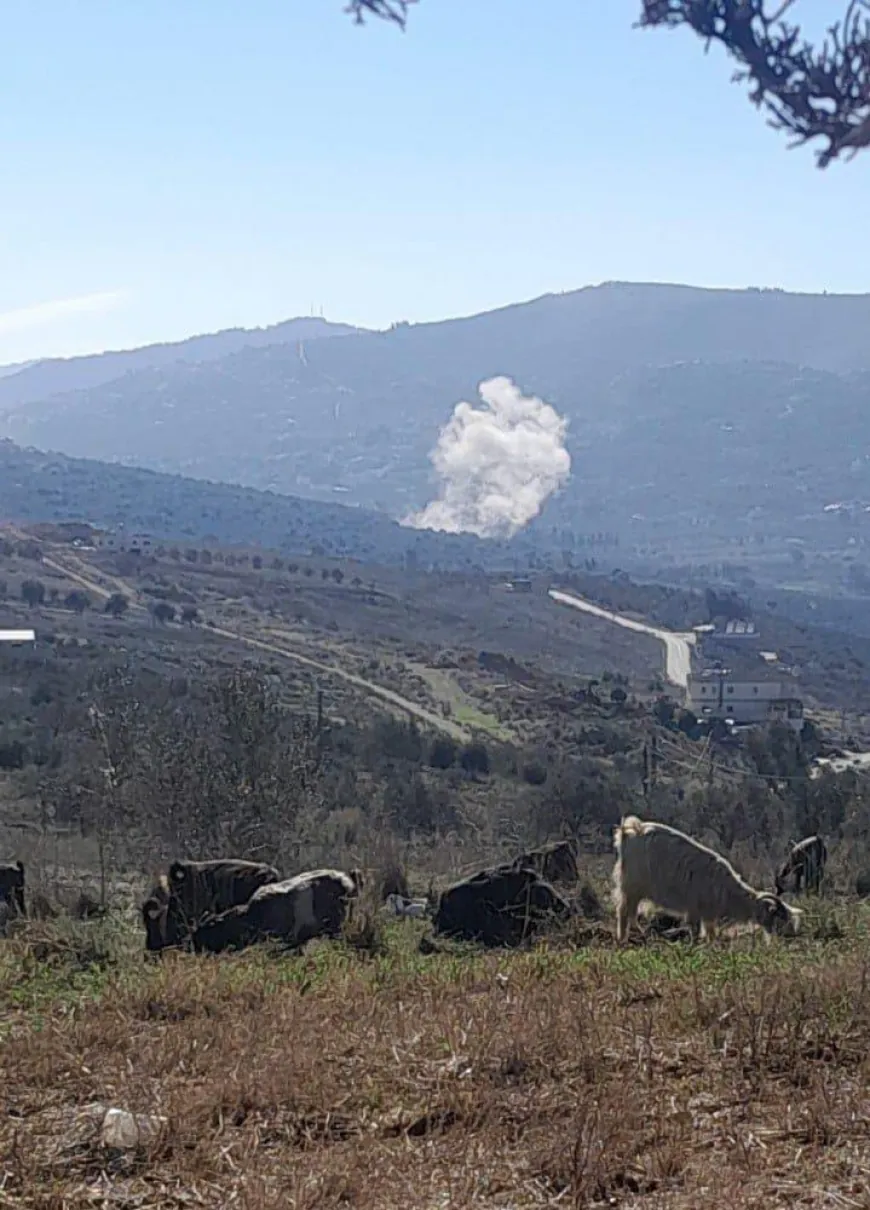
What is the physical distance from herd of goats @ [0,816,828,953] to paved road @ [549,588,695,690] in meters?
33.6

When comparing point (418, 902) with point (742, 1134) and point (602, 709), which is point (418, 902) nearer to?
point (742, 1134)

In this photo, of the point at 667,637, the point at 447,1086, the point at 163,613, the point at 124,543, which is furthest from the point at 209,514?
the point at 447,1086

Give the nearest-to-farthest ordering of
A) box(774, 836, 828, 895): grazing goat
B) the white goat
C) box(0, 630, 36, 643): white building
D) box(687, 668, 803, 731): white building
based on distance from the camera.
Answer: the white goat → box(774, 836, 828, 895): grazing goat → box(687, 668, 803, 731): white building → box(0, 630, 36, 643): white building

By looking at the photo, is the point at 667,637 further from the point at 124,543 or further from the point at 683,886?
the point at 683,886

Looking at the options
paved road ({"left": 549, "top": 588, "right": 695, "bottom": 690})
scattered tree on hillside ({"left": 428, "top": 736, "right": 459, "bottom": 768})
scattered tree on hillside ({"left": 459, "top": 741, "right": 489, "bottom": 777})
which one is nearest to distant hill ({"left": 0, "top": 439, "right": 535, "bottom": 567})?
paved road ({"left": 549, "top": 588, "right": 695, "bottom": 690})

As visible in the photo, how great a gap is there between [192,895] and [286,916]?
3.59 ft

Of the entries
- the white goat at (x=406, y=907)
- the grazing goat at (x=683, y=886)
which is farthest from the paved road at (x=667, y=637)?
the grazing goat at (x=683, y=886)

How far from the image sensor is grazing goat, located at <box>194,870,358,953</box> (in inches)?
365

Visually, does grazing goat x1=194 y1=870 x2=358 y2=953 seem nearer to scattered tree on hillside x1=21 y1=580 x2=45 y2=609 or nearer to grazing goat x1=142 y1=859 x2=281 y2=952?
grazing goat x1=142 y1=859 x2=281 y2=952

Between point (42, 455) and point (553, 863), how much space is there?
12938cm

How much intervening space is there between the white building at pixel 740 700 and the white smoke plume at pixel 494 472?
83713mm

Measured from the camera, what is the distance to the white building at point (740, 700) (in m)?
37.8

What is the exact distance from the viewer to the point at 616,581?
3322 inches

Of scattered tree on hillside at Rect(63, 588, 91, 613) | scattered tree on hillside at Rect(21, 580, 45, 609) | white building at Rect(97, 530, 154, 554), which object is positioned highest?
white building at Rect(97, 530, 154, 554)
